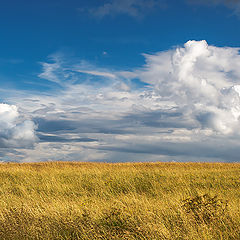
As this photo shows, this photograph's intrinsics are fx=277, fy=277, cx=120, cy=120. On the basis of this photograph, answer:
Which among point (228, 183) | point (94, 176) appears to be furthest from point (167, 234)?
point (94, 176)

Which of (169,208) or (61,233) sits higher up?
(169,208)

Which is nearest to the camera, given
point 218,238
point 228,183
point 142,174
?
point 218,238

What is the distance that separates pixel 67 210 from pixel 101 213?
1.24 m

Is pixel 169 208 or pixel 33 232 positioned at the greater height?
pixel 169 208

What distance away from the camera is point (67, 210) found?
905 cm

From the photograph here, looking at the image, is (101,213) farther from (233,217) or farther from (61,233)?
(233,217)

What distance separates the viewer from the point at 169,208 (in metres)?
9.02

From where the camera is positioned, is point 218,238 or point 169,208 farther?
point 169,208

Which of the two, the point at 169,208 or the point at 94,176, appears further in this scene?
the point at 94,176

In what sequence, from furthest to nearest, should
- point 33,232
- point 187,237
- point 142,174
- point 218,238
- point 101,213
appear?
point 142,174, point 101,213, point 33,232, point 218,238, point 187,237

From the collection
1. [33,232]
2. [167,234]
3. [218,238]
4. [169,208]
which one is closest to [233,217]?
[218,238]

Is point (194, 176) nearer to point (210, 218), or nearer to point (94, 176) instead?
point (94, 176)

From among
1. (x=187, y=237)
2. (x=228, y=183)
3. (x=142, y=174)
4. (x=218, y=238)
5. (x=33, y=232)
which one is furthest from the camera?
(x=142, y=174)

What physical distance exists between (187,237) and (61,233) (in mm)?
3440
